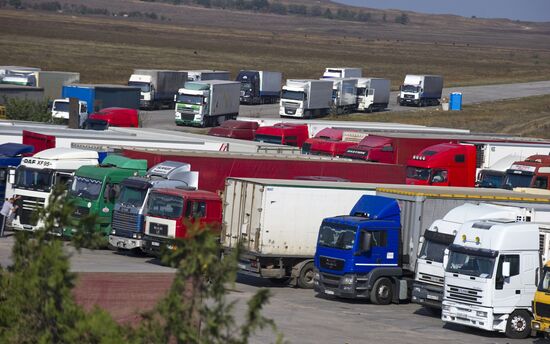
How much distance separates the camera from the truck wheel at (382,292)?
90.5 feet

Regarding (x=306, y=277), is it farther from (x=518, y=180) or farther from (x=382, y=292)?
(x=518, y=180)

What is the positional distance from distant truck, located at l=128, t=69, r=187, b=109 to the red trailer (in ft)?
138

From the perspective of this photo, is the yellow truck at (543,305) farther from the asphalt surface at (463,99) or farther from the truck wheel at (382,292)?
the asphalt surface at (463,99)

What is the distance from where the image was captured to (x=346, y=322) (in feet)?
82.1

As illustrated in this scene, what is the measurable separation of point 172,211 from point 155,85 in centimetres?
4927

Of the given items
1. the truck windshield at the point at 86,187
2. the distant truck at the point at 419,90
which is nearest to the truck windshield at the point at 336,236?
the truck windshield at the point at 86,187

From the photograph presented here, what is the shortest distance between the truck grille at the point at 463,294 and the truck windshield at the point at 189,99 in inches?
1799

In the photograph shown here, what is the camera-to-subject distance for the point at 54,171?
33.8 meters

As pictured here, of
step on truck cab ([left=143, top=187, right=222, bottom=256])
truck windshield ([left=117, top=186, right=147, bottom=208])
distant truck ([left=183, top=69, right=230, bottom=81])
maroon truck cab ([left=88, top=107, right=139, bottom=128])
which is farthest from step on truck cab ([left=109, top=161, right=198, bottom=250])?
distant truck ([left=183, top=69, right=230, bottom=81])

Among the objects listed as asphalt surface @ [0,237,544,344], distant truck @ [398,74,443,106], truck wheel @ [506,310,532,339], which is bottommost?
asphalt surface @ [0,237,544,344]

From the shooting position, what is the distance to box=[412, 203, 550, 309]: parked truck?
25922mm

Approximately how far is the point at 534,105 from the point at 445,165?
54014 mm

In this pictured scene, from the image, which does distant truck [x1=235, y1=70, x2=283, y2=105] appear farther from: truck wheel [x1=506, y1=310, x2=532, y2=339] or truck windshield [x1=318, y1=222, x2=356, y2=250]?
truck wheel [x1=506, y1=310, x2=532, y2=339]

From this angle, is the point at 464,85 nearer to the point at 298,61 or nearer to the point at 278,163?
the point at 298,61
